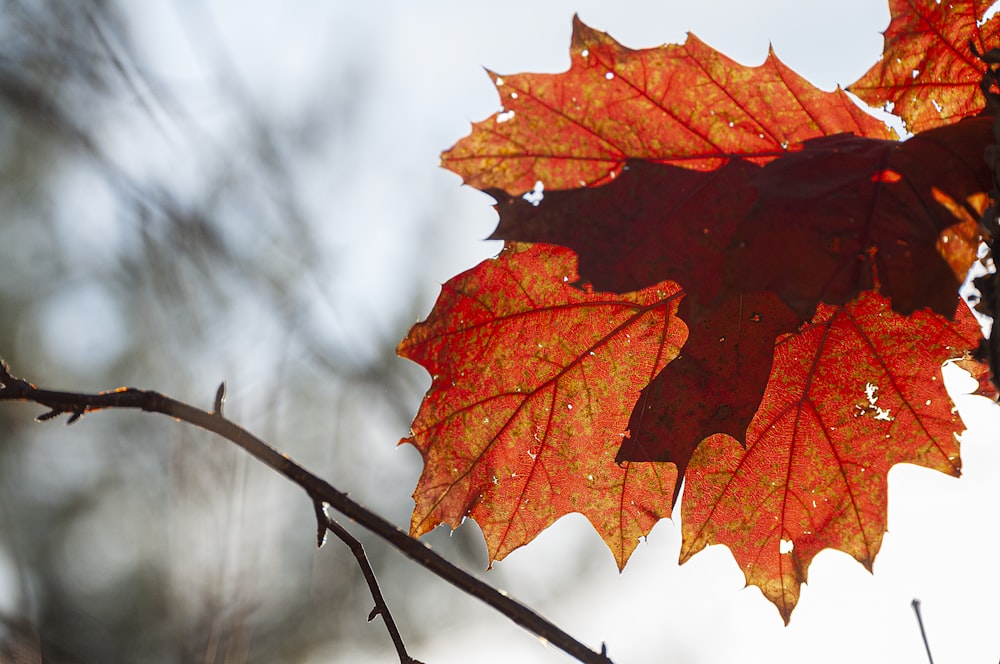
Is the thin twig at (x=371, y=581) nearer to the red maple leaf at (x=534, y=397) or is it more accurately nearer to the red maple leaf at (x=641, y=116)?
the red maple leaf at (x=534, y=397)

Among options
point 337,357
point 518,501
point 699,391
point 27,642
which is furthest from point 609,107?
point 337,357

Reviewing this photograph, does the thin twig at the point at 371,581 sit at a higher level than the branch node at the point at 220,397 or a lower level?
lower

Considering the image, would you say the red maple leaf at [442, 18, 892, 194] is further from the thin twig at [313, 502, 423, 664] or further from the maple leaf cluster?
the thin twig at [313, 502, 423, 664]

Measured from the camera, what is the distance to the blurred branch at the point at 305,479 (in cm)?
49

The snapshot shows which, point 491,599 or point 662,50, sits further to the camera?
point 662,50

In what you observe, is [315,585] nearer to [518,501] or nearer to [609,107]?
[518,501]

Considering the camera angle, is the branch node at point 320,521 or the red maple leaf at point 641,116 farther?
the red maple leaf at point 641,116

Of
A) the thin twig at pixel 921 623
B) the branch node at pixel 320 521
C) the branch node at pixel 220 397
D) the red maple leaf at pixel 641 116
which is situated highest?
the red maple leaf at pixel 641 116

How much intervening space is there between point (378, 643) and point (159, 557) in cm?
115

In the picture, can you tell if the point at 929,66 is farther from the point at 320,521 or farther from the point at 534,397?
the point at 320,521

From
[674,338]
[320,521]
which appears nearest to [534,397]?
[674,338]

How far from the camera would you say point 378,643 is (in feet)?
11.8

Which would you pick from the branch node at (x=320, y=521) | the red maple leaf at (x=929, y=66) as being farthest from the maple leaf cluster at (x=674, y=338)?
the branch node at (x=320, y=521)

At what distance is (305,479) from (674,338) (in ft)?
1.19
